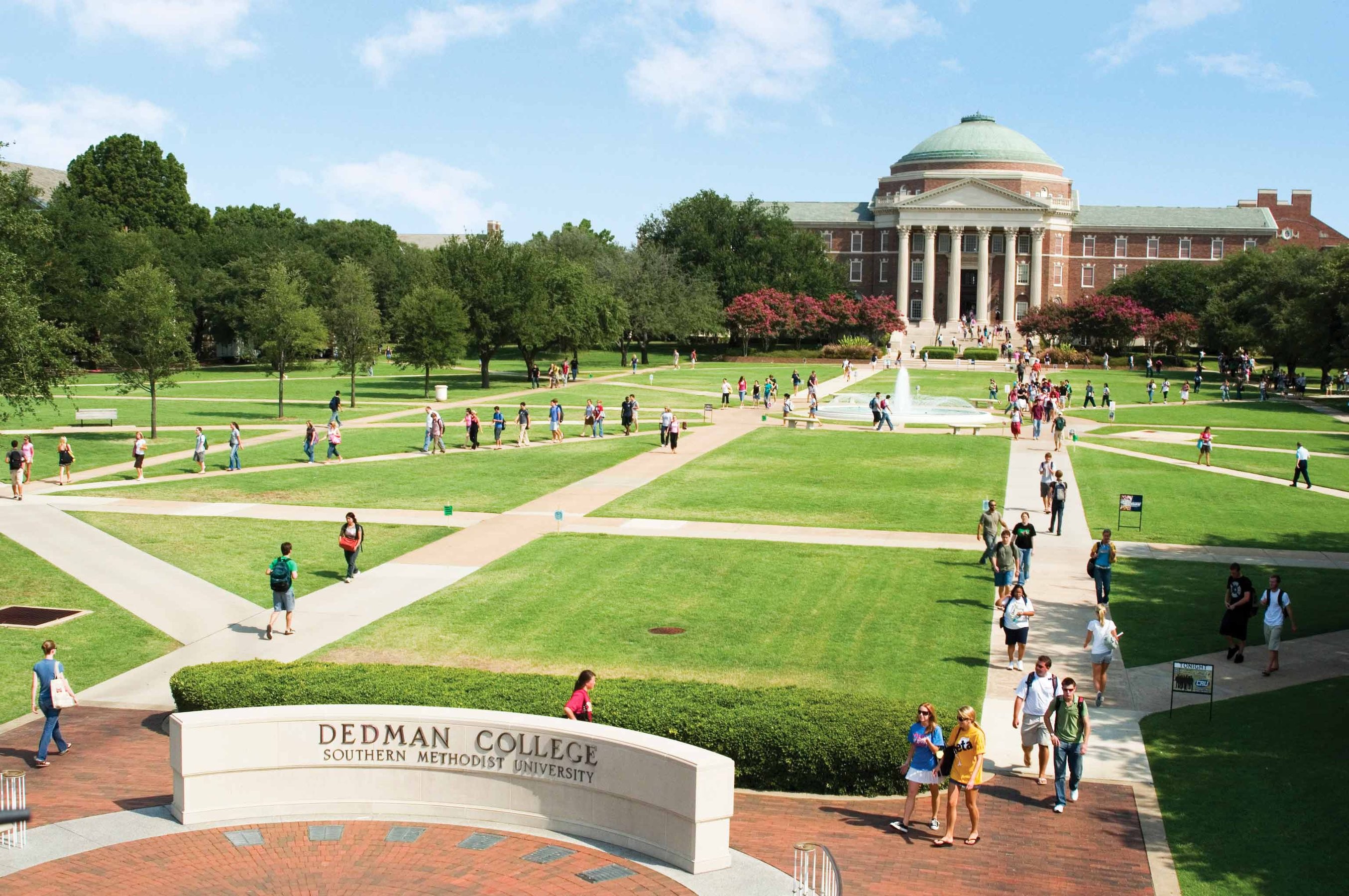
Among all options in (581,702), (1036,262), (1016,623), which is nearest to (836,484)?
(1016,623)

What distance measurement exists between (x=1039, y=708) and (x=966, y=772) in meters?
2.18

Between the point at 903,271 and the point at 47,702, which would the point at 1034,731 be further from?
the point at 903,271

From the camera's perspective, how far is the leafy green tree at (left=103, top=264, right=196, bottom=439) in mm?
41000

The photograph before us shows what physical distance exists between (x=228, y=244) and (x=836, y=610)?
8793 centimetres

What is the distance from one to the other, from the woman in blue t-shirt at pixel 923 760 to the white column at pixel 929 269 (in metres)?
122

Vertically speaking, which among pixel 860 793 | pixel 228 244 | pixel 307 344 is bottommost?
pixel 860 793

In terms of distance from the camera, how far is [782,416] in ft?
176

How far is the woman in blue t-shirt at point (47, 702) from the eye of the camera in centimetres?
1402

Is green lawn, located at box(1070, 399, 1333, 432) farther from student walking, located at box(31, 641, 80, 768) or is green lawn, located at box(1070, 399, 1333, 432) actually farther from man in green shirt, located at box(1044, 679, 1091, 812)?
student walking, located at box(31, 641, 80, 768)

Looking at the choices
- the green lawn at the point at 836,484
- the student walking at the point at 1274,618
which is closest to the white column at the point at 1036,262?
the green lawn at the point at 836,484

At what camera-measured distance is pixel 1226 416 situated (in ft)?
192

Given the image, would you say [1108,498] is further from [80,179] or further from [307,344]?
[80,179]

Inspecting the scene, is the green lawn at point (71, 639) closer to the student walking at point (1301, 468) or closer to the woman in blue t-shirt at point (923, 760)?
the woman in blue t-shirt at point (923, 760)

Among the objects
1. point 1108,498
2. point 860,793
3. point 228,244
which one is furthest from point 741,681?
point 228,244
